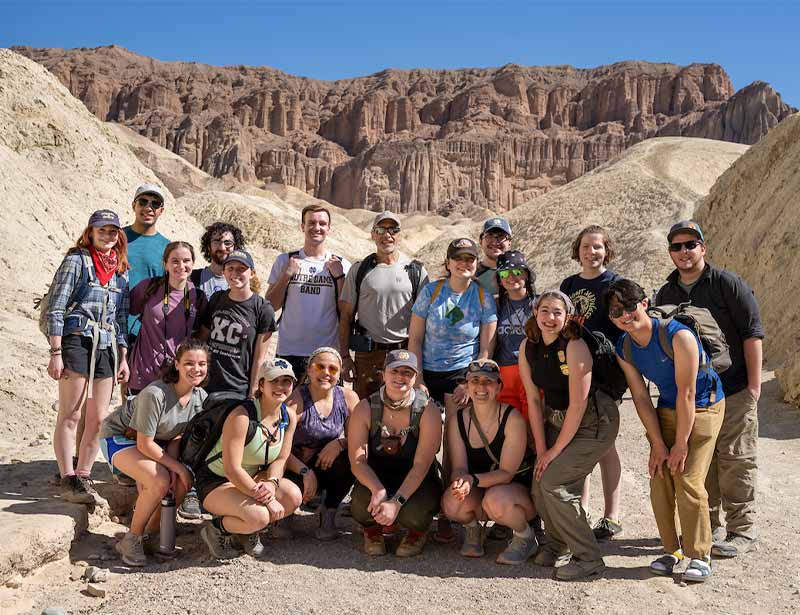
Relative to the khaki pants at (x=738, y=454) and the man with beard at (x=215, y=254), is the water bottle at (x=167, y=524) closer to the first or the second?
the man with beard at (x=215, y=254)

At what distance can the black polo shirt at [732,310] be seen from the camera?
5289 millimetres

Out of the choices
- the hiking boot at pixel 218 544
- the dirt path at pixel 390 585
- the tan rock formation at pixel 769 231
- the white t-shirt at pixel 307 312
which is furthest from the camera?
the tan rock formation at pixel 769 231

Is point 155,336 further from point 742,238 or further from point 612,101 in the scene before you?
point 612,101

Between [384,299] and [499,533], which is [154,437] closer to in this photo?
[384,299]

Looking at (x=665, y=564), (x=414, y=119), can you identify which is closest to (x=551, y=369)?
(x=665, y=564)

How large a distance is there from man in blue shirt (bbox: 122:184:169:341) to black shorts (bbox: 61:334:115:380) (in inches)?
32.5

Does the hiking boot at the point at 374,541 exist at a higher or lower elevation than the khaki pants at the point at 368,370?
lower

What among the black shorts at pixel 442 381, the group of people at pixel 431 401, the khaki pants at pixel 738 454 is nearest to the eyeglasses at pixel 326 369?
the group of people at pixel 431 401

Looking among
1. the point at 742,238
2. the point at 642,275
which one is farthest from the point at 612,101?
the point at 742,238

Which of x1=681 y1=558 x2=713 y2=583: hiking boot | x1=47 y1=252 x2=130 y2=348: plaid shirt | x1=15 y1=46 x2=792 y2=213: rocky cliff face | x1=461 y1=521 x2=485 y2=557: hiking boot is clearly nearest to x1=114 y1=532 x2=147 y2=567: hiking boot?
x1=47 y1=252 x2=130 y2=348: plaid shirt

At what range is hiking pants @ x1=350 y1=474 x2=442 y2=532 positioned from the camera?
5.27 m

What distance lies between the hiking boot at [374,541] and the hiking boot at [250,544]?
737 millimetres

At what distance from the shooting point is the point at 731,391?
17.6 feet

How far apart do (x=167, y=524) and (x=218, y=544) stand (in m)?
0.39
